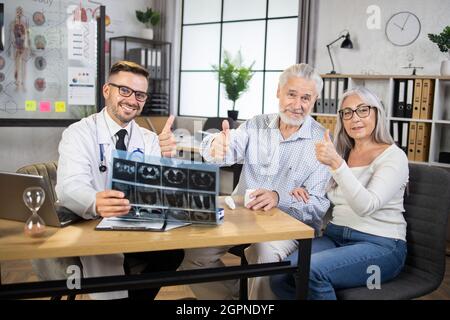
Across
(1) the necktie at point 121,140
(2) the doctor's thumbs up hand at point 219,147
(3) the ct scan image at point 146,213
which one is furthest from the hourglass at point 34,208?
(2) the doctor's thumbs up hand at point 219,147

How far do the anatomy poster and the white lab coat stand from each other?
235cm

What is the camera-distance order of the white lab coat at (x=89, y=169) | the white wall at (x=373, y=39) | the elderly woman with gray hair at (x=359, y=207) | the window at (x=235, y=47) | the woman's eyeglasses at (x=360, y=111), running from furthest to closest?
the window at (x=235, y=47) < the white wall at (x=373, y=39) < the woman's eyeglasses at (x=360, y=111) < the elderly woman with gray hair at (x=359, y=207) < the white lab coat at (x=89, y=169)

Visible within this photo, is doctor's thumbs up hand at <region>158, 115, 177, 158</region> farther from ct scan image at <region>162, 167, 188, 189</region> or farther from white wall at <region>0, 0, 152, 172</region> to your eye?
white wall at <region>0, 0, 152, 172</region>

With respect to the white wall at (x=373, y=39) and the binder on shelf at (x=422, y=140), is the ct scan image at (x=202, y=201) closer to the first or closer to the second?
the binder on shelf at (x=422, y=140)

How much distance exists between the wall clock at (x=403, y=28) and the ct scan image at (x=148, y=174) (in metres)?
3.96

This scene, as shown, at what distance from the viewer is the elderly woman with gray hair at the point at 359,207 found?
1.72 meters

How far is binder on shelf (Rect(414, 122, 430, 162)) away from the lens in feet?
13.7

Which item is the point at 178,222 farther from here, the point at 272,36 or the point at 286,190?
the point at 272,36

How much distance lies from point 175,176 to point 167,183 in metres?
0.03

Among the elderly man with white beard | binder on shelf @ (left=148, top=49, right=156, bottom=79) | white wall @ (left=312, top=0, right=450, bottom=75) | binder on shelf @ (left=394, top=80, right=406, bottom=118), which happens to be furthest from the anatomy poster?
binder on shelf @ (left=394, top=80, right=406, bottom=118)

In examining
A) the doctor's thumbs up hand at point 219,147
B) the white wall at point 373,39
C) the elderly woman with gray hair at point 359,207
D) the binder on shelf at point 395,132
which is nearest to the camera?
the elderly woman with gray hair at point 359,207

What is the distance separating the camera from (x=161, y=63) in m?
6.52

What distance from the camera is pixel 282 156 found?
2.31 meters

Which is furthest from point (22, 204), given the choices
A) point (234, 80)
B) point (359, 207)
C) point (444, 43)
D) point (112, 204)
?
point (234, 80)
